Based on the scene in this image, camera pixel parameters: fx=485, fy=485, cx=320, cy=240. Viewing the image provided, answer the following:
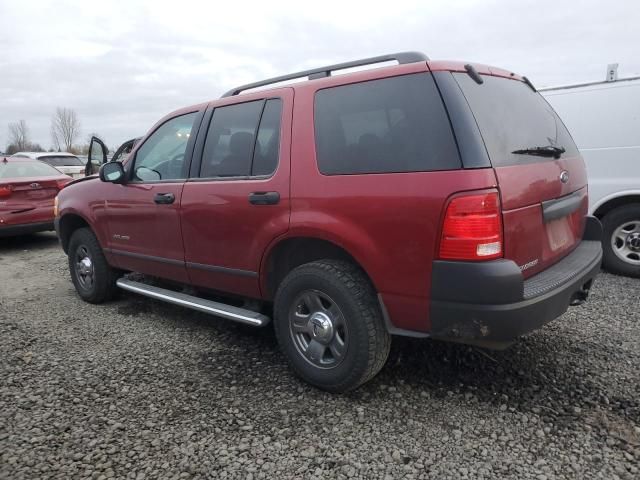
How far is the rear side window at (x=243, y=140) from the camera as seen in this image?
3070mm

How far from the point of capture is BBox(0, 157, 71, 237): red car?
7.19m

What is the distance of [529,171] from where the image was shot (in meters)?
2.48

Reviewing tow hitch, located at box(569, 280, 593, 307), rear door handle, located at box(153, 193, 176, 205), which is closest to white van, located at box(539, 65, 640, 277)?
tow hitch, located at box(569, 280, 593, 307)

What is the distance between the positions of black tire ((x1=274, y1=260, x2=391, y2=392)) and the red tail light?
0.62 metres

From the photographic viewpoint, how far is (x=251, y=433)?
2484 millimetres

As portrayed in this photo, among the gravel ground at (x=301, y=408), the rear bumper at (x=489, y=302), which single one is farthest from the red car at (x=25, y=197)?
the rear bumper at (x=489, y=302)

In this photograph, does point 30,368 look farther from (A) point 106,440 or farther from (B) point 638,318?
(B) point 638,318

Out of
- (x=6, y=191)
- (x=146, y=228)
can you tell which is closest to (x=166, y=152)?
(x=146, y=228)

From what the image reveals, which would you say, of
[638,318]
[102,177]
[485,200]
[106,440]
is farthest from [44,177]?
[638,318]

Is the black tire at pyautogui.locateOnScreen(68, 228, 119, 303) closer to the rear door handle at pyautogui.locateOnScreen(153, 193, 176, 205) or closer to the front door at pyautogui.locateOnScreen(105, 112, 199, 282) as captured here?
the front door at pyautogui.locateOnScreen(105, 112, 199, 282)

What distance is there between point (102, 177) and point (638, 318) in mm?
4461

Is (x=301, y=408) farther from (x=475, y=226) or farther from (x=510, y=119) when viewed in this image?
(x=510, y=119)

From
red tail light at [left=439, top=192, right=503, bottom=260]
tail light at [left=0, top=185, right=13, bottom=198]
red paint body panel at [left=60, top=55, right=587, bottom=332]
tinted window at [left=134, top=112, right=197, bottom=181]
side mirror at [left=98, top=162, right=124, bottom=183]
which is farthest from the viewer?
tail light at [left=0, top=185, right=13, bottom=198]

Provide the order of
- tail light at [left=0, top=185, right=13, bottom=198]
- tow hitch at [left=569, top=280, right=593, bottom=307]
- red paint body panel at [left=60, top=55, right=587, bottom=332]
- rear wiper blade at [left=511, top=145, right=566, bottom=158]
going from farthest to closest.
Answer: tail light at [left=0, top=185, right=13, bottom=198]
tow hitch at [left=569, top=280, right=593, bottom=307]
rear wiper blade at [left=511, top=145, right=566, bottom=158]
red paint body panel at [left=60, top=55, right=587, bottom=332]
